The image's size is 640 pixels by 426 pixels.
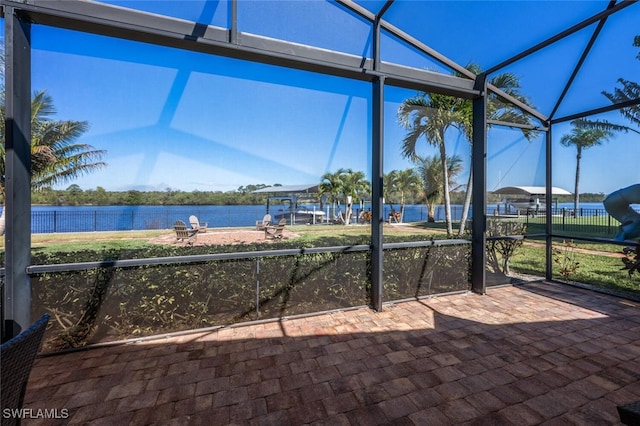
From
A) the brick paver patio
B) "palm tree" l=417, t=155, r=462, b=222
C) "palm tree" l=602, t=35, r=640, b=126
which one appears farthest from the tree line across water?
"palm tree" l=602, t=35, r=640, b=126

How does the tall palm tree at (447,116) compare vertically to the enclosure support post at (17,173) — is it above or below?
above

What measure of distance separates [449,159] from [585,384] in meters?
3.08

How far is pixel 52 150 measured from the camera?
267cm

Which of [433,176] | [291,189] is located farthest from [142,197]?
[433,176]

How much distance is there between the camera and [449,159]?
4.39m

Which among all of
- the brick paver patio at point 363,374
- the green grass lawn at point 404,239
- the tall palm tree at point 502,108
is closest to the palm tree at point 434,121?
the tall palm tree at point 502,108

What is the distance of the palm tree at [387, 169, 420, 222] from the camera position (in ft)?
12.8

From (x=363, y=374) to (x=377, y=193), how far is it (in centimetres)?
202

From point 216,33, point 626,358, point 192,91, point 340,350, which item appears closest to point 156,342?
point 340,350

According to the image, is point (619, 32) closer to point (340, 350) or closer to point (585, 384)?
point (585, 384)

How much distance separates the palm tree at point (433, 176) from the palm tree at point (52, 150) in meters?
4.05

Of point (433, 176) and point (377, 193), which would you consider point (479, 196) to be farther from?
point (377, 193)

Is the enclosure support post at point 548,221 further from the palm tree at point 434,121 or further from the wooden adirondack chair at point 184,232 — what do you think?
the wooden adirondack chair at point 184,232

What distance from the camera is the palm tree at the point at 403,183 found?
3899mm
